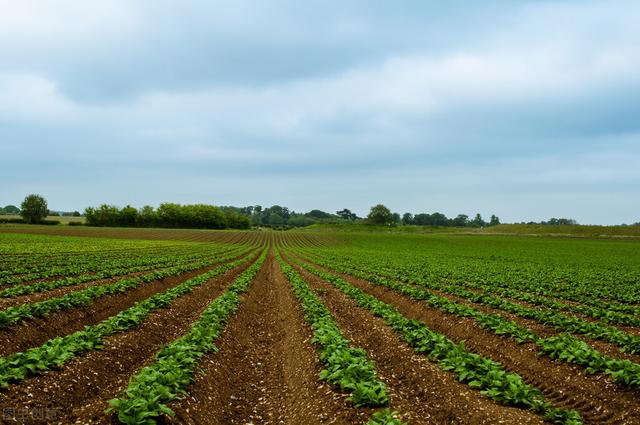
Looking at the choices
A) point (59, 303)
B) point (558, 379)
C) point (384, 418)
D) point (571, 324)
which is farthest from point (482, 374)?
point (59, 303)

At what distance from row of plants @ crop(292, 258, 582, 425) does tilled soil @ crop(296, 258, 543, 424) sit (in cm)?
23

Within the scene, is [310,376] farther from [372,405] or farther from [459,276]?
[459,276]

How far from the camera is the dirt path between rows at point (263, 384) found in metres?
7.62

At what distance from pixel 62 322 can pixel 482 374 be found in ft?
44.4

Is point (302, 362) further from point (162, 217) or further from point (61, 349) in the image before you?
point (162, 217)

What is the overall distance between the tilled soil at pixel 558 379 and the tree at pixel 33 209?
6896 inches

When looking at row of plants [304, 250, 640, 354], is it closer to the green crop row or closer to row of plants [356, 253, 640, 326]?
row of plants [356, 253, 640, 326]

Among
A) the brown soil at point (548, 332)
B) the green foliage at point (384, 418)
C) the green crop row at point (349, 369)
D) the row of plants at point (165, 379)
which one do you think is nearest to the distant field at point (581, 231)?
the brown soil at point (548, 332)

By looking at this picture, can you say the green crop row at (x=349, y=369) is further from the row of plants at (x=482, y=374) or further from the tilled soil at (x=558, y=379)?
the tilled soil at (x=558, y=379)

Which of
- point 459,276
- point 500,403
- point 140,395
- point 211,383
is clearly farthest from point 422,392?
point 459,276

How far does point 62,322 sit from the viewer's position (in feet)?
42.7

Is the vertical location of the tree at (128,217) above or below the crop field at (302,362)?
above

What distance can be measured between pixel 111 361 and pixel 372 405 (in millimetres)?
6916

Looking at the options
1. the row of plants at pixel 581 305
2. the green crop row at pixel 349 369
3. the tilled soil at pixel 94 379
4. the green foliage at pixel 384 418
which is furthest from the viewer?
the row of plants at pixel 581 305
